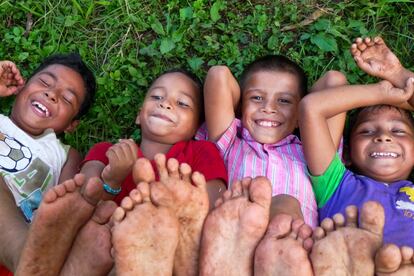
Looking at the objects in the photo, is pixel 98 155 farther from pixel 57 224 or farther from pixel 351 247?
pixel 351 247

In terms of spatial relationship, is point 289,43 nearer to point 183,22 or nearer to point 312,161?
point 183,22

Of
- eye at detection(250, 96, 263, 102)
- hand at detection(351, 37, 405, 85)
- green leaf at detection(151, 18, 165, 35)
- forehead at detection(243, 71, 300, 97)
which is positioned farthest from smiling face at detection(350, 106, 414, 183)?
green leaf at detection(151, 18, 165, 35)

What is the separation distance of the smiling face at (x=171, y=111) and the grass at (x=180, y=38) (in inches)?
14.5

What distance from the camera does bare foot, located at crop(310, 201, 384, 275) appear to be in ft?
6.75

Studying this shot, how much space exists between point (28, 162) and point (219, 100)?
1.23m

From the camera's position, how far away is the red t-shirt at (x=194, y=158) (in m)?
2.85

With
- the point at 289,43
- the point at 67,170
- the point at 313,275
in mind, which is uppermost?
the point at 289,43

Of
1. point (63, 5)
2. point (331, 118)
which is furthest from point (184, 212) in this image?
point (63, 5)

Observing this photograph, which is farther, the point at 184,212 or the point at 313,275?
the point at 184,212

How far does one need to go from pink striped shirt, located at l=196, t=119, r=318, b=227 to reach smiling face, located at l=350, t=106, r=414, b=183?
35 cm

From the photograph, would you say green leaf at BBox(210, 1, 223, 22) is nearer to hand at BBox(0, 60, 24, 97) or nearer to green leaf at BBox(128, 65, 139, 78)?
Answer: green leaf at BBox(128, 65, 139, 78)

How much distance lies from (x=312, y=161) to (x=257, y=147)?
1.13 feet

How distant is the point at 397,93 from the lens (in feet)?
9.78

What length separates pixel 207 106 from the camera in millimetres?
3035
